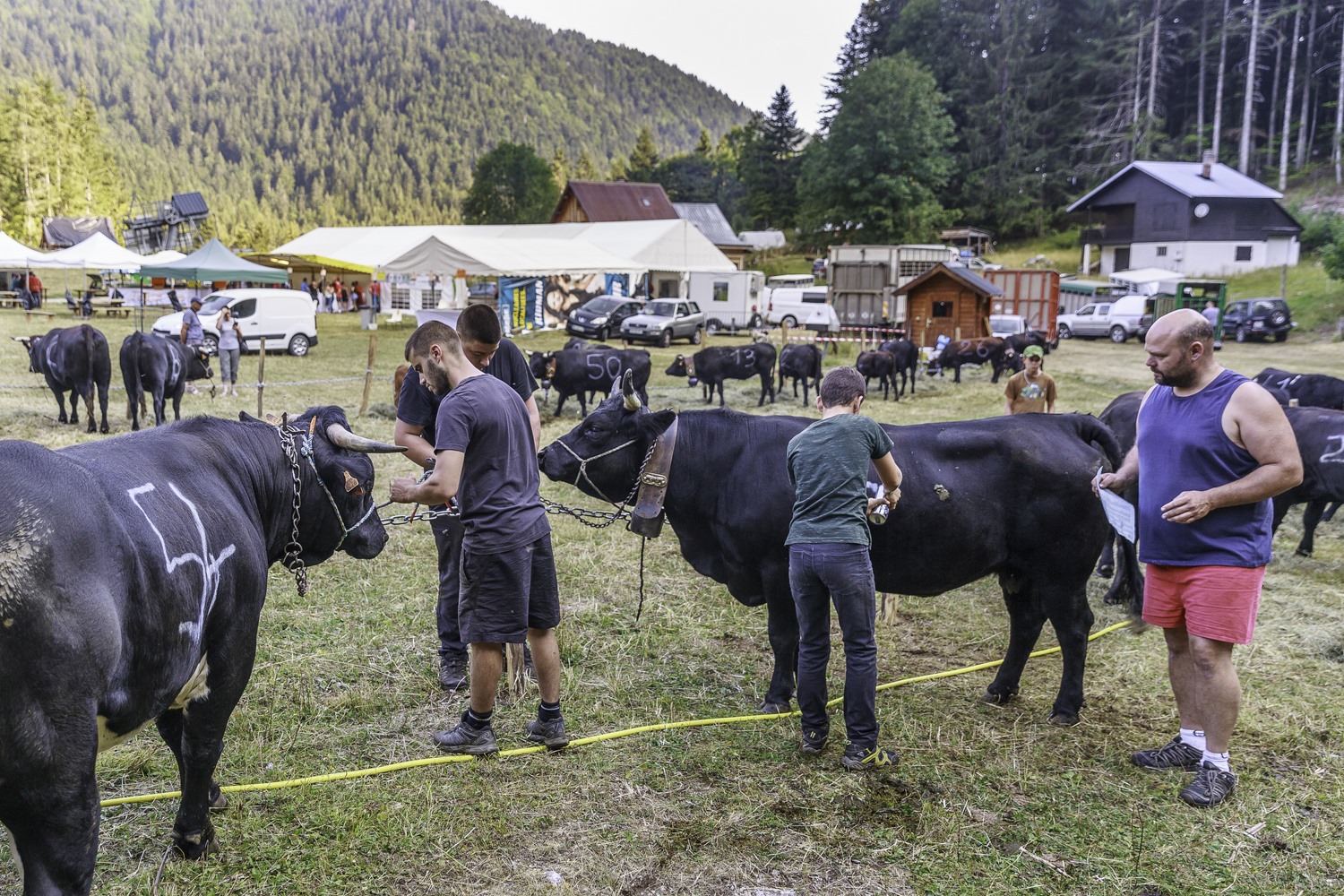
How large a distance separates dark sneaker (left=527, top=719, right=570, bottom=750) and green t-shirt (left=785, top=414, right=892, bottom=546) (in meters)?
1.48

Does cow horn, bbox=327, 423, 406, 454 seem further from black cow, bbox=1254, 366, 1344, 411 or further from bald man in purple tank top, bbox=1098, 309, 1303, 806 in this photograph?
black cow, bbox=1254, 366, 1344, 411

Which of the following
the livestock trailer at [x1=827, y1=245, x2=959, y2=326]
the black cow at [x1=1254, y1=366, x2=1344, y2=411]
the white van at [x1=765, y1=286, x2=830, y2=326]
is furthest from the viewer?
the livestock trailer at [x1=827, y1=245, x2=959, y2=326]

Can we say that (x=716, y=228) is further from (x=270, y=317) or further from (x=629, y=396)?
(x=629, y=396)

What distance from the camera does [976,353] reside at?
2273cm

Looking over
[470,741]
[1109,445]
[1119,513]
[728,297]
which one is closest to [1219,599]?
[1119,513]

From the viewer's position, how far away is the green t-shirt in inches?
165

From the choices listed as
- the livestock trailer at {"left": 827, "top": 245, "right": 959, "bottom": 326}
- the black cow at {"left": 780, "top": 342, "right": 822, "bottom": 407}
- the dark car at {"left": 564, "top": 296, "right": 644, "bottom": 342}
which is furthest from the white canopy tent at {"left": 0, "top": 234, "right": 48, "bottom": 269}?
the livestock trailer at {"left": 827, "top": 245, "right": 959, "bottom": 326}

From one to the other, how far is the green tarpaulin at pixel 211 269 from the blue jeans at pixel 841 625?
3095 centimetres

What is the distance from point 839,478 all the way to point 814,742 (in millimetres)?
1292

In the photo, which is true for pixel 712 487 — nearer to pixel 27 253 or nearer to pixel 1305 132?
pixel 27 253

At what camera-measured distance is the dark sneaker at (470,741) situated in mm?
4293

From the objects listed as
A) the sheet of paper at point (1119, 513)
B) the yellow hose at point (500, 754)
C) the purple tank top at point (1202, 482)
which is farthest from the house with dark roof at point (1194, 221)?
the purple tank top at point (1202, 482)

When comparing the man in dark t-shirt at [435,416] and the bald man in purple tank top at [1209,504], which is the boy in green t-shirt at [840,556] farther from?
the man in dark t-shirt at [435,416]

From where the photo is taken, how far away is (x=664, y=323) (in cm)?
3064
